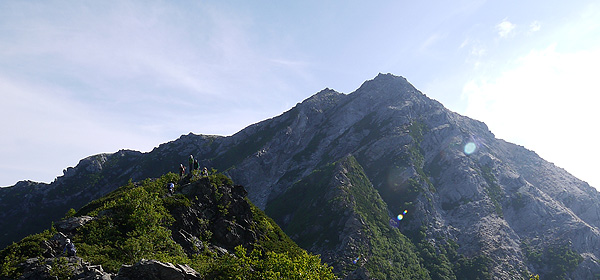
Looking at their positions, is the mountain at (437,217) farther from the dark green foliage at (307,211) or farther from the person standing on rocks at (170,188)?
the person standing on rocks at (170,188)

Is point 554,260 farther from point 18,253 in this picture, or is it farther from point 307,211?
point 18,253

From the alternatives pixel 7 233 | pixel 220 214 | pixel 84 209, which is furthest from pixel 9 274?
pixel 7 233

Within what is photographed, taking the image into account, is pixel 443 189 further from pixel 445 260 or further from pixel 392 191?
pixel 445 260

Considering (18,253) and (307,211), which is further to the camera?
(307,211)

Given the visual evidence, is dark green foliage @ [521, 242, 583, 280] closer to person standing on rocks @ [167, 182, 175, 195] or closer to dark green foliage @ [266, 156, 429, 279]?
dark green foliage @ [266, 156, 429, 279]

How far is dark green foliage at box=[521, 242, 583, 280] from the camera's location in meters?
134

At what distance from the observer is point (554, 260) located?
138250 mm

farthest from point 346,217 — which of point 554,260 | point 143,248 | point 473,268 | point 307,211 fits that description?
point 143,248

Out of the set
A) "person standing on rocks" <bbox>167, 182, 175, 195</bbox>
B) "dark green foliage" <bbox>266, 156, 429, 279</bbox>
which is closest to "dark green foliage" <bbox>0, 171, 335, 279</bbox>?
"person standing on rocks" <bbox>167, 182, 175, 195</bbox>

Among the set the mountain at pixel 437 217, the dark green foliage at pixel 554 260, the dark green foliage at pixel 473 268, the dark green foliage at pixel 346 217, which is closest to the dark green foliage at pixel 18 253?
the mountain at pixel 437 217

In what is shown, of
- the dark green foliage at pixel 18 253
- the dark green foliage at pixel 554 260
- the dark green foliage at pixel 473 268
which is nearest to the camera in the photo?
the dark green foliage at pixel 18 253

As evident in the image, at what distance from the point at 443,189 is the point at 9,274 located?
180283 mm

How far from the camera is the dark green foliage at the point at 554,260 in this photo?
134m

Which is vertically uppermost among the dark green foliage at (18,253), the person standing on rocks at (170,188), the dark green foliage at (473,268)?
the person standing on rocks at (170,188)
